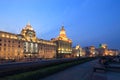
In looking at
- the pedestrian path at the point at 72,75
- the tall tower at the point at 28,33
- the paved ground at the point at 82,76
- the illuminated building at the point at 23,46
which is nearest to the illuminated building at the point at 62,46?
the illuminated building at the point at 23,46

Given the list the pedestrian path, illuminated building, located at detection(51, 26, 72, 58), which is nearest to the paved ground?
the pedestrian path

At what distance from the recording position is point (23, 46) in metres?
118

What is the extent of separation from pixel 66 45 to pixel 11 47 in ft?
309

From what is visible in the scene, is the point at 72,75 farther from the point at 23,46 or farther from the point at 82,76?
the point at 23,46

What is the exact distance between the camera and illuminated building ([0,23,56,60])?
101081mm

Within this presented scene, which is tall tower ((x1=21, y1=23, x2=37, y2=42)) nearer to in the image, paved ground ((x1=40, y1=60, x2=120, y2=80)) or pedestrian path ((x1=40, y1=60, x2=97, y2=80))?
pedestrian path ((x1=40, y1=60, x2=97, y2=80))

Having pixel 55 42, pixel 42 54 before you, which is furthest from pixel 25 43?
pixel 55 42

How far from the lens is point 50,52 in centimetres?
15925

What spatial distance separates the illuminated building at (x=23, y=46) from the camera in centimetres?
10108

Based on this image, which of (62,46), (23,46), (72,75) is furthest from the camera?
(62,46)

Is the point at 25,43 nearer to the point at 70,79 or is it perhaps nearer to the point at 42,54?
the point at 42,54

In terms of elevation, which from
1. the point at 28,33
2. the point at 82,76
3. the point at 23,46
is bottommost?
the point at 82,76

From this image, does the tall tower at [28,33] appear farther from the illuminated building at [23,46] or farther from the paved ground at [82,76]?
the paved ground at [82,76]

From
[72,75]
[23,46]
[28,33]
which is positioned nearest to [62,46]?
[28,33]
